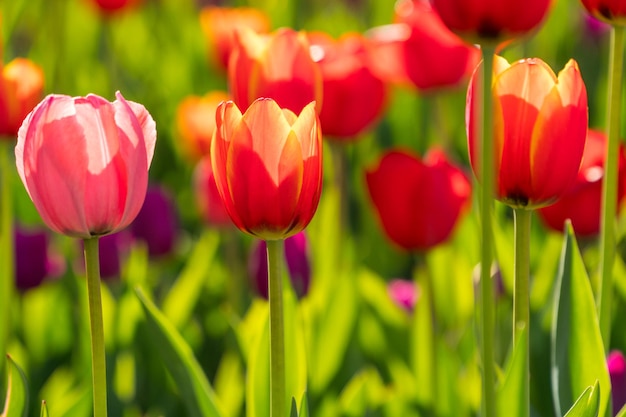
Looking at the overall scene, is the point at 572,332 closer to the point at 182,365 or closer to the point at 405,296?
the point at 182,365

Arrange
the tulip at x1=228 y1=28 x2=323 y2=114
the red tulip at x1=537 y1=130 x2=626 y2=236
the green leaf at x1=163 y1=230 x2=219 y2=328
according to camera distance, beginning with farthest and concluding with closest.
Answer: the green leaf at x1=163 y1=230 x2=219 y2=328
the red tulip at x1=537 y1=130 x2=626 y2=236
the tulip at x1=228 y1=28 x2=323 y2=114

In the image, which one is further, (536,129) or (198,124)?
(198,124)

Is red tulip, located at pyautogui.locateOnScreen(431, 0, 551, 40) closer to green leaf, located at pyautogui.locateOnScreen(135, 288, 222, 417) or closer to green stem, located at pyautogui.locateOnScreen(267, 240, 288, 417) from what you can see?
green stem, located at pyautogui.locateOnScreen(267, 240, 288, 417)

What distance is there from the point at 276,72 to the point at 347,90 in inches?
12.9

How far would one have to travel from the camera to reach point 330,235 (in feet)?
5.21

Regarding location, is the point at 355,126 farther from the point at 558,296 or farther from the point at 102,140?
the point at 102,140

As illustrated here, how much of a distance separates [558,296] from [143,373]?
60 centimetres

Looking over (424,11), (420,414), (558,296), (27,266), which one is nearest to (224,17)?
(424,11)

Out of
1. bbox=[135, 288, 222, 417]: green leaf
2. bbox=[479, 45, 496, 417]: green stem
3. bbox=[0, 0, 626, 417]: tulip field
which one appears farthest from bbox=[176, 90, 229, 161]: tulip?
bbox=[479, 45, 496, 417]: green stem

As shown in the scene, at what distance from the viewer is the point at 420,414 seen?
3.90 feet

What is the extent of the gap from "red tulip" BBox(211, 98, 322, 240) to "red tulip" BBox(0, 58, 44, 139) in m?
0.64

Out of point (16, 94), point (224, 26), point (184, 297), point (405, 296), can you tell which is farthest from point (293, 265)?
point (224, 26)

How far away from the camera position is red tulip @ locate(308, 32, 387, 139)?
1453 mm

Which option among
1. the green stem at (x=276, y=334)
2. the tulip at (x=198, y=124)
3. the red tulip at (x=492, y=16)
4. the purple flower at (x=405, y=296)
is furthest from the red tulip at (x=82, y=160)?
the tulip at (x=198, y=124)
